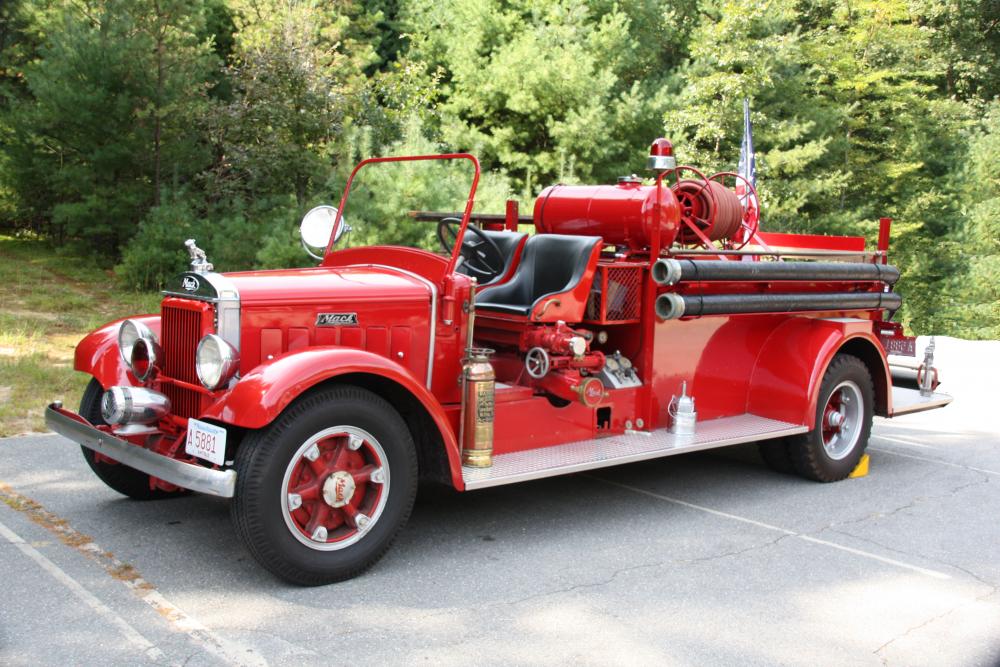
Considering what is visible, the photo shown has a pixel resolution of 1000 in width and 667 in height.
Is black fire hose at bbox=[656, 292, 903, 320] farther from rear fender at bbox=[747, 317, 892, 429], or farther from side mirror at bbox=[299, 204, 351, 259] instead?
side mirror at bbox=[299, 204, 351, 259]

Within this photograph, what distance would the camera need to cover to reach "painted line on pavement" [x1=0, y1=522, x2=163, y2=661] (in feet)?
10.8

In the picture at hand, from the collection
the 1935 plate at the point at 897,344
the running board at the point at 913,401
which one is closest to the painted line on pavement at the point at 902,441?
the running board at the point at 913,401

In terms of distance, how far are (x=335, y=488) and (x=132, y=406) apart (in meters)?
1.01

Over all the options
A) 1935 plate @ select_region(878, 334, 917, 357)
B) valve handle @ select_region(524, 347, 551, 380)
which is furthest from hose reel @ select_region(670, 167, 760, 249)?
valve handle @ select_region(524, 347, 551, 380)

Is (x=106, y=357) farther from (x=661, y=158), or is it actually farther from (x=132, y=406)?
(x=661, y=158)

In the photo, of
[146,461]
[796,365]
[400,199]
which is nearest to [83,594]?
[146,461]

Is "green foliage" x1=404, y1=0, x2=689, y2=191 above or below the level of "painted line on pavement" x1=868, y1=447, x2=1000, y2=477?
above

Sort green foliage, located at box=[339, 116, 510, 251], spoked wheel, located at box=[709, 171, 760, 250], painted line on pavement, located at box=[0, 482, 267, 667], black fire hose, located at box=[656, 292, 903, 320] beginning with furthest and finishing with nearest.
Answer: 1. spoked wheel, located at box=[709, 171, 760, 250]
2. green foliage, located at box=[339, 116, 510, 251]
3. black fire hose, located at box=[656, 292, 903, 320]
4. painted line on pavement, located at box=[0, 482, 267, 667]

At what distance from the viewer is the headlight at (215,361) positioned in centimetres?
396

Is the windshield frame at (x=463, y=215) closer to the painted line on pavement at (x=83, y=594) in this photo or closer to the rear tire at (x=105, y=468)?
the rear tire at (x=105, y=468)

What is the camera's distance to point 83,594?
12.2 ft

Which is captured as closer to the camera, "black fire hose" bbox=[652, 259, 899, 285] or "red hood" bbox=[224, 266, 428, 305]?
"red hood" bbox=[224, 266, 428, 305]

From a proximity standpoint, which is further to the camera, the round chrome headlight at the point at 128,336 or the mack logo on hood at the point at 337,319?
the round chrome headlight at the point at 128,336

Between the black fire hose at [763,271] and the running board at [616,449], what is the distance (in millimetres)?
904
